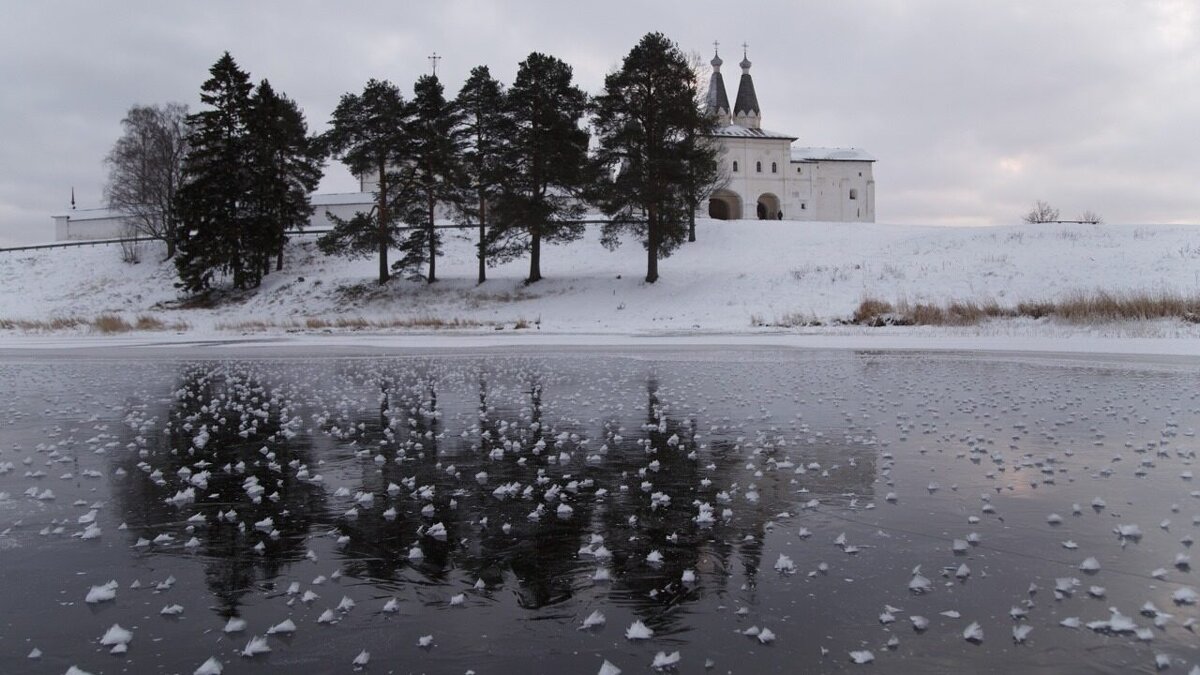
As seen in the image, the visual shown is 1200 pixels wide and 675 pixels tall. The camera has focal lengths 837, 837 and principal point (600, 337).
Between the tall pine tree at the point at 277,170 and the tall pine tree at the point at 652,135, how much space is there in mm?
20498

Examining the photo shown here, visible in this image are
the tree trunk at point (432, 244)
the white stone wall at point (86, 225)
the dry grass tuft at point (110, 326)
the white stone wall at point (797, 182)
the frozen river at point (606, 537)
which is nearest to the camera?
the frozen river at point (606, 537)

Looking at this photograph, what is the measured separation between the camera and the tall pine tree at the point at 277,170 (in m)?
53.4

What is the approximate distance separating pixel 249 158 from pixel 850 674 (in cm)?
5679

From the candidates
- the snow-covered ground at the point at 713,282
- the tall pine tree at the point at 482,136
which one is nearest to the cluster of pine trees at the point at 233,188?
the snow-covered ground at the point at 713,282

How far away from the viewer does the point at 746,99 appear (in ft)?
329

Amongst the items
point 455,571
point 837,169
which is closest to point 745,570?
point 455,571

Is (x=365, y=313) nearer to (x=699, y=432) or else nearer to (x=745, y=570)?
(x=699, y=432)

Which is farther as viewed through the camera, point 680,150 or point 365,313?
point 365,313

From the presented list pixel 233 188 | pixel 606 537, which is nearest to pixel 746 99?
pixel 233 188

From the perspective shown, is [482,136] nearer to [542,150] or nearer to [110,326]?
[542,150]

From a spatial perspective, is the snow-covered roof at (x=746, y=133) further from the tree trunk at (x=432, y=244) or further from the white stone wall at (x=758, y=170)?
the tree trunk at (x=432, y=244)

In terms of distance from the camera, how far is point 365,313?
4775 centimetres

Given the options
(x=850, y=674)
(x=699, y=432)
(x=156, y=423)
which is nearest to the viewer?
(x=850, y=674)

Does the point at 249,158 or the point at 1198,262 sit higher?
the point at 249,158
